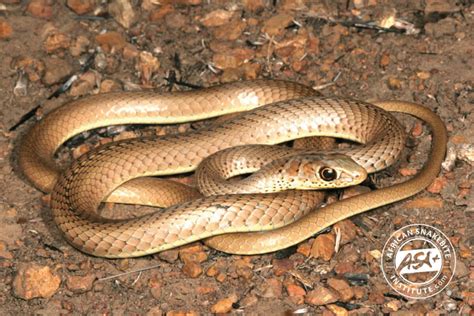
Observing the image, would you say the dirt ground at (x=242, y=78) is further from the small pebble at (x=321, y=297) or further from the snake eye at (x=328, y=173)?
the snake eye at (x=328, y=173)

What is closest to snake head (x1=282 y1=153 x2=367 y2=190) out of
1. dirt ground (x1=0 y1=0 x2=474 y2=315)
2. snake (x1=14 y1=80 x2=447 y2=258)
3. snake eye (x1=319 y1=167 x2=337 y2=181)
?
snake eye (x1=319 y1=167 x2=337 y2=181)

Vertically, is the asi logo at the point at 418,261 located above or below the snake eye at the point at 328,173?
below

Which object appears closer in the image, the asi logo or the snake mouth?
the asi logo

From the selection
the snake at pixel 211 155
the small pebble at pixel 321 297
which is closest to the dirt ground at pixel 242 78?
the small pebble at pixel 321 297

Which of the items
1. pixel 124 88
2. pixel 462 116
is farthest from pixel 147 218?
pixel 462 116

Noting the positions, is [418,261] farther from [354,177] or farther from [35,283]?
[35,283]

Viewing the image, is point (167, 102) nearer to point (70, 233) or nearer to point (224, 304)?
point (70, 233)

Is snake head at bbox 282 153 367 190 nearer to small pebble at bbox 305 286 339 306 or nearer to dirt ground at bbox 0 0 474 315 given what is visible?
dirt ground at bbox 0 0 474 315
